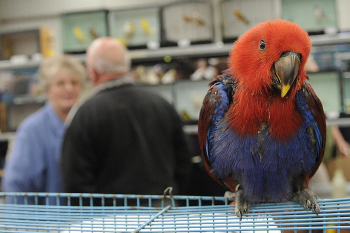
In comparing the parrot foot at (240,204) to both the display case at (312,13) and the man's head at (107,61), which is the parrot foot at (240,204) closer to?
the man's head at (107,61)

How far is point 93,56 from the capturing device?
1864mm

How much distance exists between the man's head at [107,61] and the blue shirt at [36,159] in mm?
374

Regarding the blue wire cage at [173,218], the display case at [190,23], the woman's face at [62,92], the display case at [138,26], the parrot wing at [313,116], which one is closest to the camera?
the blue wire cage at [173,218]

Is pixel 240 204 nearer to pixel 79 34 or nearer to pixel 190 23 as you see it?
pixel 190 23

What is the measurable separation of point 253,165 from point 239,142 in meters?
0.06

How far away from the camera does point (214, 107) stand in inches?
32.4

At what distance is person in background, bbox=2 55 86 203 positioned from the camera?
1.75 metres

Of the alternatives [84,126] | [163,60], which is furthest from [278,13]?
[84,126]

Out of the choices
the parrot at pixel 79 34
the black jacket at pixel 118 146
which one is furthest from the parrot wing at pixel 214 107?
the parrot at pixel 79 34

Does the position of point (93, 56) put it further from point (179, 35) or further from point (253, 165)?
point (253, 165)

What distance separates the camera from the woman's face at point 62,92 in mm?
1946

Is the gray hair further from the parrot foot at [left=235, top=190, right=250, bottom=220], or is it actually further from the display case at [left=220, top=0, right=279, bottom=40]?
the parrot foot at [left=235, top=190, right=250, bottom=220]

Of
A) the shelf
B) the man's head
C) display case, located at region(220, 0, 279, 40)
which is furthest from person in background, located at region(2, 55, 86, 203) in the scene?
display case, located at region(220, 0, 279, 40)

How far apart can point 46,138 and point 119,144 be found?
0.47 meters
